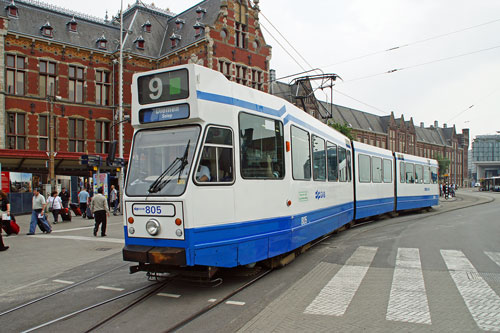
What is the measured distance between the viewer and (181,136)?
5699 mm

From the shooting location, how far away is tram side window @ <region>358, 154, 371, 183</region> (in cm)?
1376

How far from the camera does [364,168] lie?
14.2 meters

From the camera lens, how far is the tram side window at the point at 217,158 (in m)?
5.58

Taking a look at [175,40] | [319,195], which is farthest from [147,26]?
[319,195]

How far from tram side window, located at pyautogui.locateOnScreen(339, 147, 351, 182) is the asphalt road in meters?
2.06

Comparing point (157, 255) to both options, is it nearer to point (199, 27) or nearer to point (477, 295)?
point (477, 295)

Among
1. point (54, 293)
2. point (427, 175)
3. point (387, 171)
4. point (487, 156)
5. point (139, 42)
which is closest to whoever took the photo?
point (54, 293)

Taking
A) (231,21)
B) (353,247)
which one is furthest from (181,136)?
(231,21)

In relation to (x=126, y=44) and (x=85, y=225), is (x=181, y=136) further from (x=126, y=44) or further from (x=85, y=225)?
(x=126, y=44)

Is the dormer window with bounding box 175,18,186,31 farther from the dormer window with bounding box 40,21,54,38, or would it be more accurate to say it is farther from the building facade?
the building facade

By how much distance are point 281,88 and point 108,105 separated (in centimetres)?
2487

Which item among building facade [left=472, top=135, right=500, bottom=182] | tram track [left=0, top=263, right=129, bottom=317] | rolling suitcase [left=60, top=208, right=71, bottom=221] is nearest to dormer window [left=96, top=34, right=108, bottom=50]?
rolling suitcase [left=60, top=208, right=71, bottom=221]

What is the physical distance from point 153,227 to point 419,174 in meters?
17.4

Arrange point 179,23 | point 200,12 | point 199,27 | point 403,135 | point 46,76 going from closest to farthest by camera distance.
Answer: point 46,76, point 199,27, point 200,12, point 179,23, point 403,135
